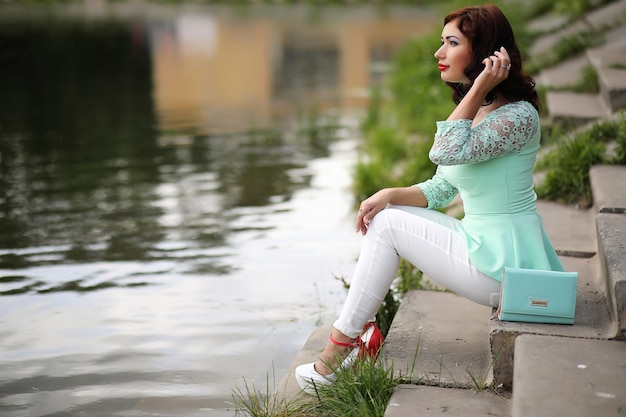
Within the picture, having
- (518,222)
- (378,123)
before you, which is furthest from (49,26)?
(518,222)

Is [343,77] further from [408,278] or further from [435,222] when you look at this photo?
[435,222]

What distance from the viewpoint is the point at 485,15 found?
3391 millimetres

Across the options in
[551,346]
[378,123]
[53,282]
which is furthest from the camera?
[378,123]

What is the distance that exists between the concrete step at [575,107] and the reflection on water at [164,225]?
5.46 feet

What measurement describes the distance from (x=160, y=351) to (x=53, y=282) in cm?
122

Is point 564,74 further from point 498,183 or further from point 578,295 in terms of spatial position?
point 498,183

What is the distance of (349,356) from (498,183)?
83cm

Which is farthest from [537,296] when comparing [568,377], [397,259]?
[397,259]

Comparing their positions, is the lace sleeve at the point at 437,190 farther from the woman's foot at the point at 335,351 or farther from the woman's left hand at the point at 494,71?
the woman's foot at the point at 335,351

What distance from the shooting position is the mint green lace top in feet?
10.9

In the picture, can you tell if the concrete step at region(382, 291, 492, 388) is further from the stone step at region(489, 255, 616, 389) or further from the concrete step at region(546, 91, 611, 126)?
the concrete step at region(546, 91, 611, 126)

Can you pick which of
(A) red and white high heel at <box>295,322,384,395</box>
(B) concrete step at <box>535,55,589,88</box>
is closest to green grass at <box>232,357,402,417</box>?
(A) red and white high heel at <box>295,322,384,395</box>

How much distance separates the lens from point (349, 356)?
346 cm

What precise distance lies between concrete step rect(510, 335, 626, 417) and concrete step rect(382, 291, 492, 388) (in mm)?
306
